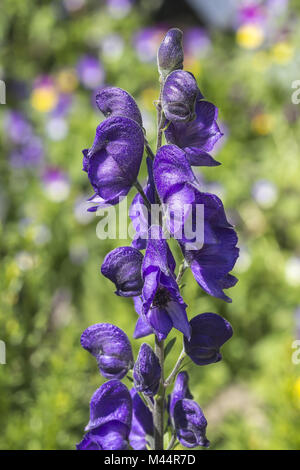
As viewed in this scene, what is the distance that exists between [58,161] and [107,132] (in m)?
A: 2.86

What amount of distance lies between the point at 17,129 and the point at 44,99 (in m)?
0.54

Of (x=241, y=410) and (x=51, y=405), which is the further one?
(x=241, y=410)

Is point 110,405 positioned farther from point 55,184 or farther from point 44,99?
point 44,99

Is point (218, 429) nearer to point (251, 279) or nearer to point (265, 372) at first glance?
point (265, 372)

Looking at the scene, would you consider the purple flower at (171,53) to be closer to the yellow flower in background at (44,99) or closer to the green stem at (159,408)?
the green stem at (159,408)

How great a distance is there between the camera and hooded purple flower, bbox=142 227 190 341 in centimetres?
79

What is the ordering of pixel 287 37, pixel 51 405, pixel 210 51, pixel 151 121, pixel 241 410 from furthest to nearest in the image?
pixel 210 51, pixel 287 37, pixel 151 121, pixel 241 410, pixel 51 405

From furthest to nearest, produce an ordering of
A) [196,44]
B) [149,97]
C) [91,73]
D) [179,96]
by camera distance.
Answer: [196,44], [91,73], [149,97], [179,96]

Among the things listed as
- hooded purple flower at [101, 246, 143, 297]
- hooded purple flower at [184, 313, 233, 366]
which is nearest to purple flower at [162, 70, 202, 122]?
hooded purple flower at [101, 246, 143, 297]

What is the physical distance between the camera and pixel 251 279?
2.61 metres

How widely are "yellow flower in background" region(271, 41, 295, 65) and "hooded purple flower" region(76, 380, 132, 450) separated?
3.47 metres

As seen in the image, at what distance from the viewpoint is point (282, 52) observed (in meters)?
4.01

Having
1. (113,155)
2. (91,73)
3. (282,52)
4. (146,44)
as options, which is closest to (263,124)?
(282,52)

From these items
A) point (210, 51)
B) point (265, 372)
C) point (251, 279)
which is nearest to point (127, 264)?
point (265, 372)
